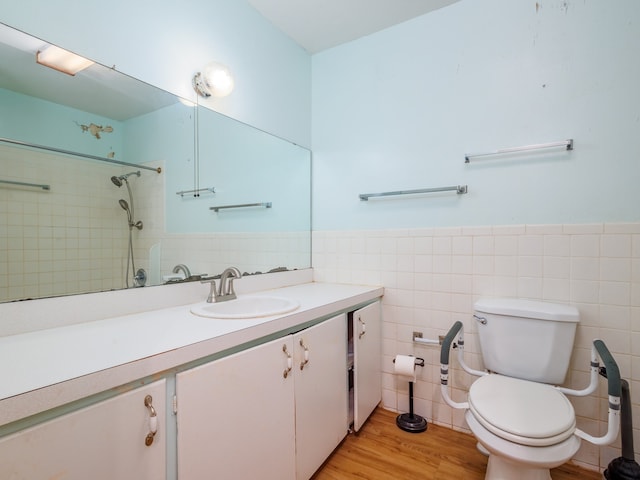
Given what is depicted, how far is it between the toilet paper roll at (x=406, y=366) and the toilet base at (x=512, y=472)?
20.9 inches

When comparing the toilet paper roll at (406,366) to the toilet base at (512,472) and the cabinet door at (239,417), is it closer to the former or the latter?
the toilet base at (512,472)

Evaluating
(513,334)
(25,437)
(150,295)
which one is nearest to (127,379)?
(25,437)

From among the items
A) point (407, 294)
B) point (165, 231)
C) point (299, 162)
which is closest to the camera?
point (165, 231)

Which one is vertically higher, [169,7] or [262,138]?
[169,7]

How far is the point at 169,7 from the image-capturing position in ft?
4.64

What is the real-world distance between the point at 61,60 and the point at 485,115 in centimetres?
191

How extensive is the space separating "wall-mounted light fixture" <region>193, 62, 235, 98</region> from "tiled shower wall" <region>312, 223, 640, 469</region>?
1.12 meters

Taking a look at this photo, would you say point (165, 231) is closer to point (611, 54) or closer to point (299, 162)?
point (299, 162)

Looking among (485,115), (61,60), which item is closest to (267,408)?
(61,60)

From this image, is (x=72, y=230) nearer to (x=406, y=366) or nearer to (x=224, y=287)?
(x=224, y=287)

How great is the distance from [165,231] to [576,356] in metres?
2.01

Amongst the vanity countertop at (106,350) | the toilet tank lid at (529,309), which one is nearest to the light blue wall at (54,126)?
the vanity countertop at (106,350)

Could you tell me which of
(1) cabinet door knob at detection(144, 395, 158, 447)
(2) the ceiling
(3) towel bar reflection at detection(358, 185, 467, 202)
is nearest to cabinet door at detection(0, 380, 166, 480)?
(1) cabinet door knob at detection(144, 395, 158, 447)

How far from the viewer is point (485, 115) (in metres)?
1.70
